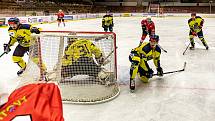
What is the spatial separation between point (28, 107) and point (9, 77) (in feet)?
13.9

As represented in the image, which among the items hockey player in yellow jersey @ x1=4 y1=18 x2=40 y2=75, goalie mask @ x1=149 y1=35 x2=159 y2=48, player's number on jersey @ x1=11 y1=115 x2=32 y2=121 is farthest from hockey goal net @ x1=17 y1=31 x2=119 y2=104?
player's number on jersey @ x1=11 y1=115 x2=32 y2=121

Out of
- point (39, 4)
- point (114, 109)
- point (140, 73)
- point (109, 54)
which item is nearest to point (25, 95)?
point (114, 109)

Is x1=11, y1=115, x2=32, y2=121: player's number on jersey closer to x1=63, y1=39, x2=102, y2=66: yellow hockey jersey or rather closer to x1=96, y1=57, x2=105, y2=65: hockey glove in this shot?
x1=63, y1=39, x2=102, y2=66: yellow hockey jersey

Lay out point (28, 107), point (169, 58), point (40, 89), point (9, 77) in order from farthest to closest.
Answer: point (169, 58), point (9, 77), point (40, 89), point (28, 107)

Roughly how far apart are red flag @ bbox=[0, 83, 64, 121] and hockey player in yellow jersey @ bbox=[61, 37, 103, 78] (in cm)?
285

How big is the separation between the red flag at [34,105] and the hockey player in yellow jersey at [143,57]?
3.11 m

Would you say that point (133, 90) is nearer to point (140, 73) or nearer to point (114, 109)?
point (140, 73)

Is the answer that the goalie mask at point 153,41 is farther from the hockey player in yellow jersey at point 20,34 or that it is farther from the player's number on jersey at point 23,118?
the player's number on jersey at point 23,118

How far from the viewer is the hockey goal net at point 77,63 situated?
3875 mm

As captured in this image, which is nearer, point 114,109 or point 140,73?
point 114,109

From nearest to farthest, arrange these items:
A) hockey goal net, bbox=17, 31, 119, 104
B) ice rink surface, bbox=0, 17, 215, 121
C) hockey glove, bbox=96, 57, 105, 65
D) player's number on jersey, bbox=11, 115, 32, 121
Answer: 1. player's number on jersey, bbox=11, 115, 32, 121
2. ice rink surface, bbox=0, 17, 215, 121
3. hockey goal net, bbox=17, 31, 119, 104
4. hockey glove, bbox=96, 57, 105, 65

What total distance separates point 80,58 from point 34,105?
302cm

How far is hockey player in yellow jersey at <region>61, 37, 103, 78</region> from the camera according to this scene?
3982 millimetres

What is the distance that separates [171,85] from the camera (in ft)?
15.3
